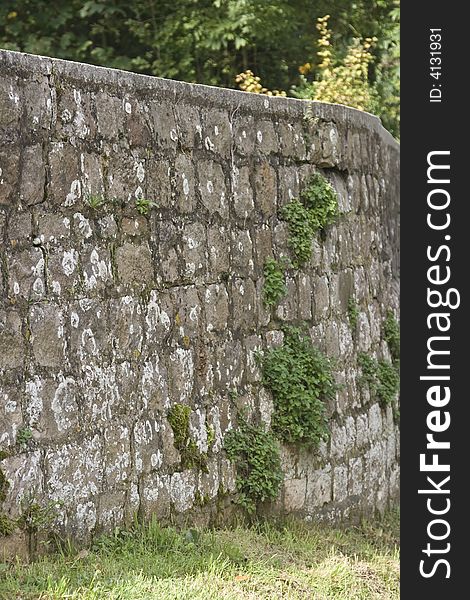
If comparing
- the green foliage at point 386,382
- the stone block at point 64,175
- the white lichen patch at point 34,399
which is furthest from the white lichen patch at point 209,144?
the green foliage at point 386,382

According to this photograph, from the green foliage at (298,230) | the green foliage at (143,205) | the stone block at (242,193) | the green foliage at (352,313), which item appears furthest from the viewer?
the green foliage at (352,313)

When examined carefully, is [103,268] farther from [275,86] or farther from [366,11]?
[366,11]

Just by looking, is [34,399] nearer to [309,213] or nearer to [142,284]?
[142,284]

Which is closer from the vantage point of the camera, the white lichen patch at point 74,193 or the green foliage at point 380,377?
the white lichen patch at point 74,193

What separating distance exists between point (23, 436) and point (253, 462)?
1.63 metres

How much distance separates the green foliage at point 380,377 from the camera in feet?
24.6

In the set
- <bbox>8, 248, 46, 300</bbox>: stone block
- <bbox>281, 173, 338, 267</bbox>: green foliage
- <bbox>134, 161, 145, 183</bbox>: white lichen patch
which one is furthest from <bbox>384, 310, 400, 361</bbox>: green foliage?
<bbox>8, 248, 46, 300</bbox>: stone block

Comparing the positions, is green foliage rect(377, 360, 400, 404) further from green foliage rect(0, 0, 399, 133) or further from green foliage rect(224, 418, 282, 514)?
green foliage rect(0, 0, 399, 133)

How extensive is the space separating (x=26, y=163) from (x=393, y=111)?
344 inches

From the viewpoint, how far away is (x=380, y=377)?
775 cm

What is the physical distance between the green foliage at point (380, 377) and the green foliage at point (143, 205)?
2.52 m

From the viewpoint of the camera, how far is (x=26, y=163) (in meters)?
4.69

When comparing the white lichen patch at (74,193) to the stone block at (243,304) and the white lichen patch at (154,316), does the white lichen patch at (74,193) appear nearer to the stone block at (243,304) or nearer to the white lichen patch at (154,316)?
the white lichen patch at (154,316)

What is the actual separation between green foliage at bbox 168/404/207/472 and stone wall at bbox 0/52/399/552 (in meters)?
0.04
